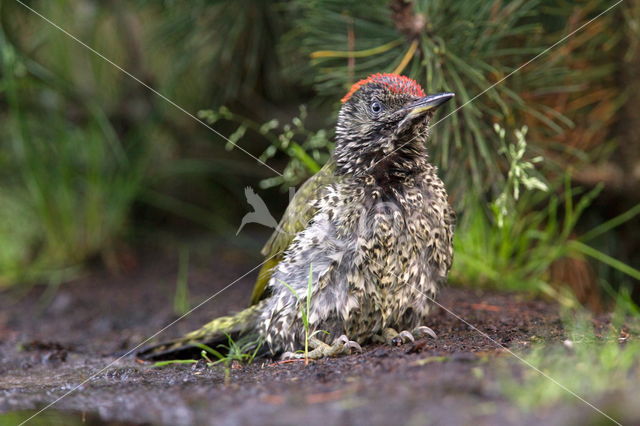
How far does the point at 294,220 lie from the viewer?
3373 millimetres

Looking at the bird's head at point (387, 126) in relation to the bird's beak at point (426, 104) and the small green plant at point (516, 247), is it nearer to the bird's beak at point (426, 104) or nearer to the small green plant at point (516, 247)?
the bird's beak at point (426, 104)

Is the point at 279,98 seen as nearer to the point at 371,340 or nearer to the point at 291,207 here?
the point at 291,207

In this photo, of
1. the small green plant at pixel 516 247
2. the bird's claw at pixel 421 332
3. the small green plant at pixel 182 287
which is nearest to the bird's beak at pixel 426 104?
the bird's claw at pixel 421 332

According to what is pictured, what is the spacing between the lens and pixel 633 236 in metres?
4.93

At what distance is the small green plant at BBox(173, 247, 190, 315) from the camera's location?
4605mm

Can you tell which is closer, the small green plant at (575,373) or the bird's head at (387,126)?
the small green plant at (575,373)

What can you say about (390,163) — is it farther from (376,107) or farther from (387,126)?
(376,107)

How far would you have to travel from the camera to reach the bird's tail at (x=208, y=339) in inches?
138

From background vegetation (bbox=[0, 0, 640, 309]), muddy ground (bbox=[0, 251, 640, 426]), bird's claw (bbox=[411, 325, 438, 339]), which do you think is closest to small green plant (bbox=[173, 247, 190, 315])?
muddy ground (bbox=[0, 251, 640, 426])

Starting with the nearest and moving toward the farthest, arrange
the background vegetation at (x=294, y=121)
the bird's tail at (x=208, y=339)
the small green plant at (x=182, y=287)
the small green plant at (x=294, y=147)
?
the bird's tail at (x=208, y=339)
the small green plant at (x=294, y=147)
the background vegetation at (x=294, y=121)
the small green plant at (x=182, y=287)

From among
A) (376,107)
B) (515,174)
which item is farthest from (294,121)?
(515,174)

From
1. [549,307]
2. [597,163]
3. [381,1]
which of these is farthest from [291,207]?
[597,163]

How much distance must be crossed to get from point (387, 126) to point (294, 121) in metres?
0.47

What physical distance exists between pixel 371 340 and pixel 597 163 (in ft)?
7.26
